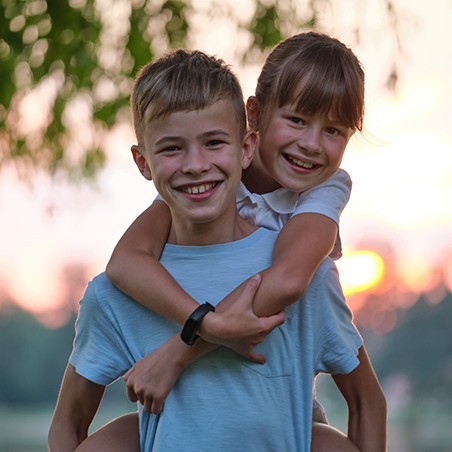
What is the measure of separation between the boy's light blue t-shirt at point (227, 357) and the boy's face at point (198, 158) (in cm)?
14

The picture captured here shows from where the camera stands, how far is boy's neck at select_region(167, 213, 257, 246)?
8.82 feet

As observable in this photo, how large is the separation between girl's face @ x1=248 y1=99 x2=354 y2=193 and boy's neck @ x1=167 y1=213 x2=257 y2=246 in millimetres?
151

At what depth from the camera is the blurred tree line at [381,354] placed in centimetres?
3941

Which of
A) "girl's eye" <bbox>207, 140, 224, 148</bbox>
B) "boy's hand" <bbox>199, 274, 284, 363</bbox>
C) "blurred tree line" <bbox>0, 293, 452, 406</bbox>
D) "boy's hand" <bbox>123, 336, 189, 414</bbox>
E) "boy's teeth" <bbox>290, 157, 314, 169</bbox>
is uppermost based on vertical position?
"blurred tree line" <bbox>0, 293, 452, 406</bbox>

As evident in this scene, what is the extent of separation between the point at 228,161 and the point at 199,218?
0.14m

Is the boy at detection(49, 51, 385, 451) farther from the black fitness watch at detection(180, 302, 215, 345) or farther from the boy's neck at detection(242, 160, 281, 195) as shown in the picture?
the boy's neck at detection(242, 160, 281, 195)

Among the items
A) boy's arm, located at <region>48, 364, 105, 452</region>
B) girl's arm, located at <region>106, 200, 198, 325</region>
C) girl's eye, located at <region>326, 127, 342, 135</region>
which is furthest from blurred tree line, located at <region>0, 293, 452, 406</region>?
girl's eye, located at <region>326, 127, 342, 135</region>

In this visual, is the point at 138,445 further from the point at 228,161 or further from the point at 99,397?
the point at 228,161

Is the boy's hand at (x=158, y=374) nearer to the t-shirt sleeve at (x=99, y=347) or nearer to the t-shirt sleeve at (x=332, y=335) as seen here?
the t-shirt sleeve at (x=99, y=347)

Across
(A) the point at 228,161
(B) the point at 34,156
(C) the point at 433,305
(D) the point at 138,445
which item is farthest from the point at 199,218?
(C) the point at 433,305

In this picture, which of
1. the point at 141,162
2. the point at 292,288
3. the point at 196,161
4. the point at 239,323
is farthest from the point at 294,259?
the point at 141,162

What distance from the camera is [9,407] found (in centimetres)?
4184

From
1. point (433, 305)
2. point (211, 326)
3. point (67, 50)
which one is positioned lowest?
point (211, 326)

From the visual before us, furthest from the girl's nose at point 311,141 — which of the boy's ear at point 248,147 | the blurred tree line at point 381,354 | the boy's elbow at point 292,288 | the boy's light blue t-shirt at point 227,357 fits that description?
the blurred tree line at point 381,354
